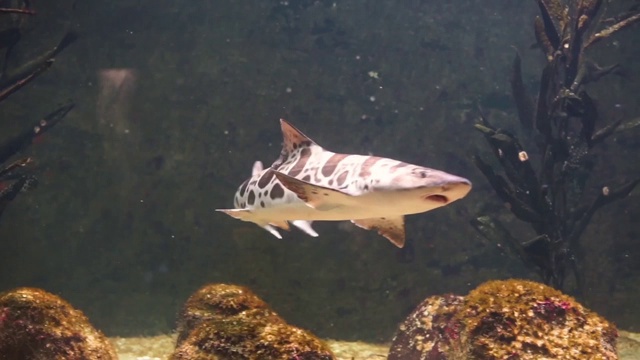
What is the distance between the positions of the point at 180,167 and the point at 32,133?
280cm

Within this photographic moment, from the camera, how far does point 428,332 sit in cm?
519

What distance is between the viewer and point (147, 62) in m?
10.8

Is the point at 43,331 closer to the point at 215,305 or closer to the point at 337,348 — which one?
the point at 215,305

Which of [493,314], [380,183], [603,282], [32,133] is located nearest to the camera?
[493,314]

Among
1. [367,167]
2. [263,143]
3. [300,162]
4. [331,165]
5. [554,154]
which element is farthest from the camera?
[263,143]

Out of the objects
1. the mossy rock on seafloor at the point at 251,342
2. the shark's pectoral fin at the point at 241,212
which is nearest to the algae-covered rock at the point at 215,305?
the shark's pectoral fin at the point at 241,212

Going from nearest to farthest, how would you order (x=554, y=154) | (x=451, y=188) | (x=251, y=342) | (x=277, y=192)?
(x=251, y=342), (x=451, y=188), (x=277, y=192), (x=554, y=154)

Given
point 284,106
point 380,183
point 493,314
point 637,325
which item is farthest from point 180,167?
point 637,325

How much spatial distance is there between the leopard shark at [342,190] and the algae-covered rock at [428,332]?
82 centimetres

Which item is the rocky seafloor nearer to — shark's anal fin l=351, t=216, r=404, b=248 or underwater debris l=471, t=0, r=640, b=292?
underwater debris l=471, t=0, r=640, b=292

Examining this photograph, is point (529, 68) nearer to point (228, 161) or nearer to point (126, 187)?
point (228, 161)

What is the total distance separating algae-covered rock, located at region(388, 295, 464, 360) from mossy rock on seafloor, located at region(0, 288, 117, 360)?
294cm

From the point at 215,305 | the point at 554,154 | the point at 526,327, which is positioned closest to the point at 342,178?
the point at 526,327

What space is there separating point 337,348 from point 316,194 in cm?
407
